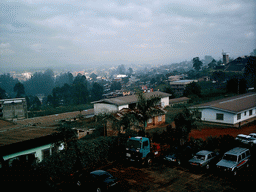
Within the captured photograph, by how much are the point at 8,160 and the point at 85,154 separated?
4649 mm

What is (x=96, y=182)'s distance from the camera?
11125 millimetres

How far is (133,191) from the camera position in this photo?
1145cm

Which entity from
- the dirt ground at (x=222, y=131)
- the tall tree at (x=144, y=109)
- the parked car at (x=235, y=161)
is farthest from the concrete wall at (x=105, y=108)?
the parked car at (x=235, y=161)

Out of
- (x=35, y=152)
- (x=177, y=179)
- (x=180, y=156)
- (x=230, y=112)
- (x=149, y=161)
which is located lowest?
(x=177, y=179)

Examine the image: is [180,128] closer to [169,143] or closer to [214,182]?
[169,143]

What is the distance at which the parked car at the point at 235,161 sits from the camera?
12.9 metres

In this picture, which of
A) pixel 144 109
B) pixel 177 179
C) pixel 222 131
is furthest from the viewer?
pixel 222 131

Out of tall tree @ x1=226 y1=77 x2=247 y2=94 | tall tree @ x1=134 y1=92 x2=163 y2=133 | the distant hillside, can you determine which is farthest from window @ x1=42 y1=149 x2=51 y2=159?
the distant hillside

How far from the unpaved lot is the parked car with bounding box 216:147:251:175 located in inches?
18.7

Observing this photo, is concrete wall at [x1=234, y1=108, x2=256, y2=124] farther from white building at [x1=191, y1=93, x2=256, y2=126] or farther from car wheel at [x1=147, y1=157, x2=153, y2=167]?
car wheel at [x1=147, y1=157, x2=153, y2=167]

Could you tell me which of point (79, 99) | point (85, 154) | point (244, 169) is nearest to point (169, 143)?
Answer: point (244, 169)

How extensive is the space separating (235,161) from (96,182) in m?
8.88

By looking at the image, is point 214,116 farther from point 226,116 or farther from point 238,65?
point 238,65

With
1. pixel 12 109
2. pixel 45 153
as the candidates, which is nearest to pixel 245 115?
pixel 45 153
